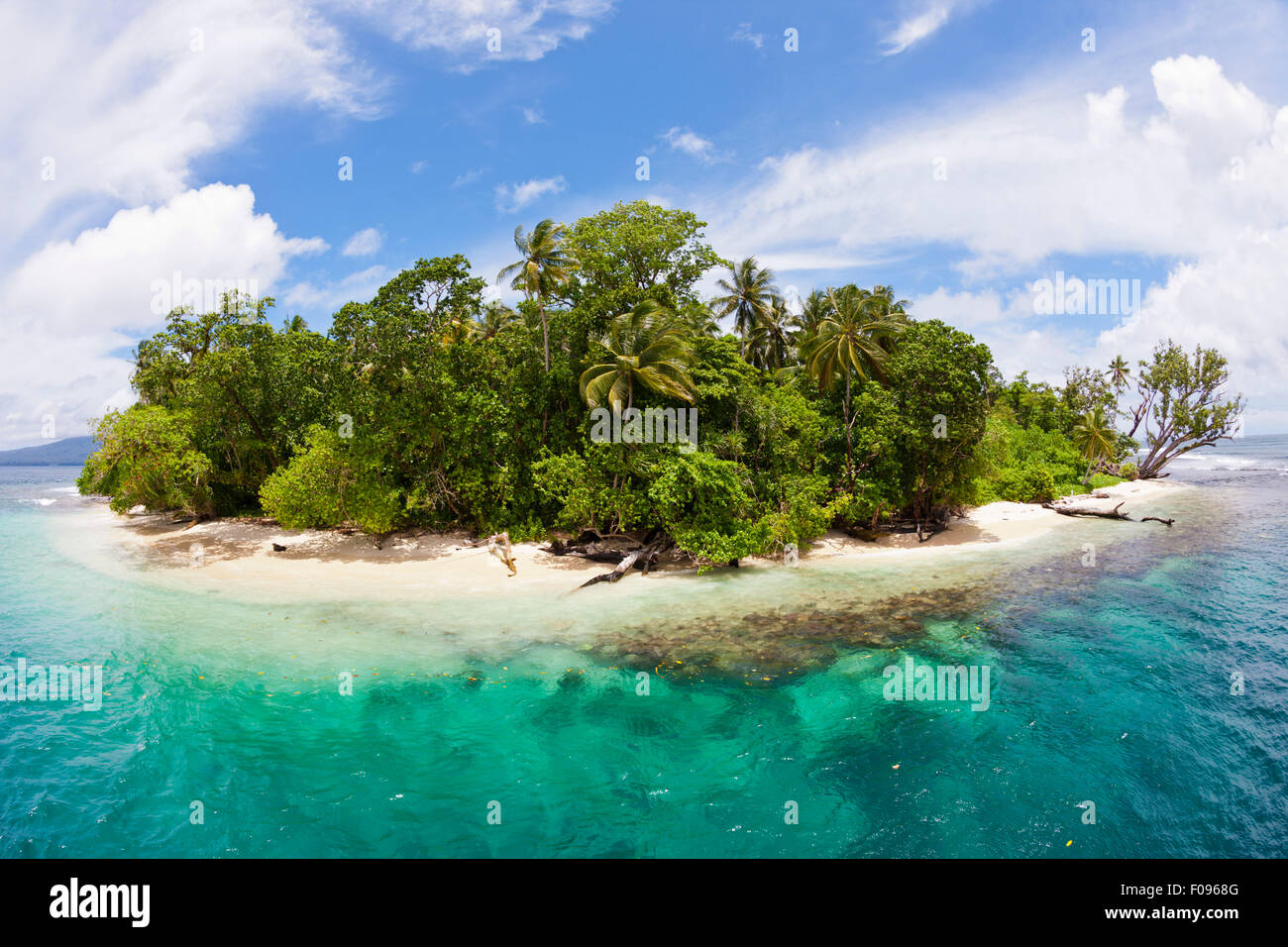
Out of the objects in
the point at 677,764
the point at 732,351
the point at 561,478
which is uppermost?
the point at 732,351

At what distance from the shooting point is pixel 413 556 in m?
26.3

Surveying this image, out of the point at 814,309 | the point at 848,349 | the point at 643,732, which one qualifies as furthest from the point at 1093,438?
the point at 643,732

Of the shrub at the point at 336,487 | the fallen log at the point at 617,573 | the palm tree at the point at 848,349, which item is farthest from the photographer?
the palm tree at the point at 848,349

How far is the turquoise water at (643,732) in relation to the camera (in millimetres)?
8336

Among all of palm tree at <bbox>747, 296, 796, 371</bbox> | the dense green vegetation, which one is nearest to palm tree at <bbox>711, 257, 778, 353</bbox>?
palm tree at <bbox>747, 296, 796, 371</bbox>

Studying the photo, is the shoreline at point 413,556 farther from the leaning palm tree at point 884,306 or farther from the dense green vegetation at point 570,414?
the leaning palm tree at point 884,306

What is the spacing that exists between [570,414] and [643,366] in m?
5.42

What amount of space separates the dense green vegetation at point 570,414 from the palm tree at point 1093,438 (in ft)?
101

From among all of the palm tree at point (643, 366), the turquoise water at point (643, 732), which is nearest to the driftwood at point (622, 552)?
the turquoise water at point (643, 732)
